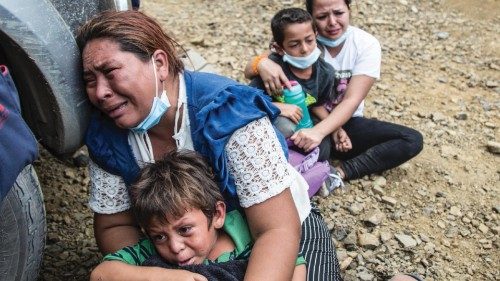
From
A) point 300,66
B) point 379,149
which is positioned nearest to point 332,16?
point 300,66

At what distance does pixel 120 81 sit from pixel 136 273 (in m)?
0.67

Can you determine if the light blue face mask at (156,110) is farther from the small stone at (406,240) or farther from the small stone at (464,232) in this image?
the small stone at (464,232)

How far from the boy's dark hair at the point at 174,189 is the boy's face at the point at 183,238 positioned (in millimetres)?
22

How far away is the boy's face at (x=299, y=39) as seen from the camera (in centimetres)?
351

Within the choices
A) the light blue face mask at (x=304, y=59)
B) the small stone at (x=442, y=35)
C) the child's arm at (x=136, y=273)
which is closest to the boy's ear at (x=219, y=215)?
the child's arm at (x=136, y=273)

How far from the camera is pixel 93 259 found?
3113mm

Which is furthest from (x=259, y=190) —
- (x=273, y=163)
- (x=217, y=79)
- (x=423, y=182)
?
(x=423, y=182)

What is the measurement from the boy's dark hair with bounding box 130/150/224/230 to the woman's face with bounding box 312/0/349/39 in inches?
70.6

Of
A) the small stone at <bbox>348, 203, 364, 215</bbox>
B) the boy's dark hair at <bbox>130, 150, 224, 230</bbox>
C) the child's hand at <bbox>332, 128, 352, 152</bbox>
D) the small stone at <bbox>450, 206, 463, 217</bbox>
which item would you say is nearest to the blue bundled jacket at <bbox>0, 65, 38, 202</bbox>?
the boy's dark hair at <bbox>130, 150, 224, 230</bbox>

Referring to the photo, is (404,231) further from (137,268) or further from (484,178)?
(137,268)

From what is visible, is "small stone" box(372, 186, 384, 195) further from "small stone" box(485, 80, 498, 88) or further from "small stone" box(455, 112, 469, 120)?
"small stone" box(485, 80, 498, 88)

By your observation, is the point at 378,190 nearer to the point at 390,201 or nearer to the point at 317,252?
the point at 390,201

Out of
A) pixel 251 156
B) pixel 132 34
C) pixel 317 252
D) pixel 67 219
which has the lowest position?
pixel 67 219

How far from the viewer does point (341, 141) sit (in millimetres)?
3834
